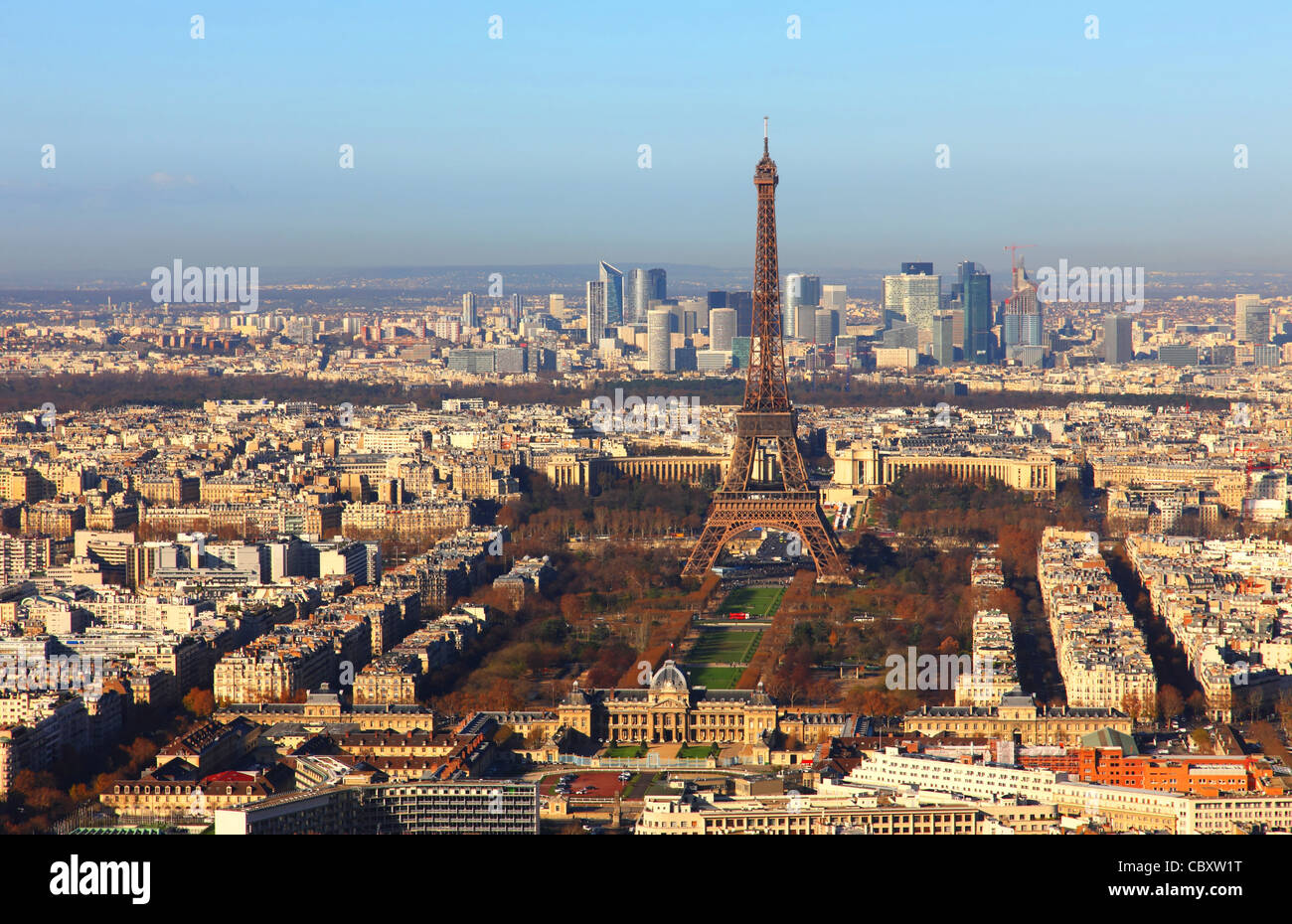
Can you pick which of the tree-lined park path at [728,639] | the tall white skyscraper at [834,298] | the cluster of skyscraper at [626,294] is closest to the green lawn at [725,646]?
the tree-lined park path at [728,639]

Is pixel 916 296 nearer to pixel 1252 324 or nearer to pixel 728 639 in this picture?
pixel 1252 324

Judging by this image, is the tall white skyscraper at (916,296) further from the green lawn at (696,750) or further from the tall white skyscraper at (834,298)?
the green lawn at (696,750)

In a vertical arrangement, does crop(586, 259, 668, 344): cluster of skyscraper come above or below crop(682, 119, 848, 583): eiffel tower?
above

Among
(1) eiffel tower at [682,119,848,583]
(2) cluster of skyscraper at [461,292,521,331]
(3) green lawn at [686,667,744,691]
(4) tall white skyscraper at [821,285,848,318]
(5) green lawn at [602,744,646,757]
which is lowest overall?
(5) green lawn at [602,744,646,757]

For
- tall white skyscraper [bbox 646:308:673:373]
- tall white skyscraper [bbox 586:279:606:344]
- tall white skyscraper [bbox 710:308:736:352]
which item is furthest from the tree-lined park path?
tall white skyscraper [bbox 586:279:606:344]

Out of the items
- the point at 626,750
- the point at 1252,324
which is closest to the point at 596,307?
the point at 1252,324

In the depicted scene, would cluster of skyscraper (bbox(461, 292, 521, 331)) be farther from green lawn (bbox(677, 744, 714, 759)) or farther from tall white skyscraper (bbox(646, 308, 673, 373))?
green lawn (bbox(677, 744, 714, 759))
